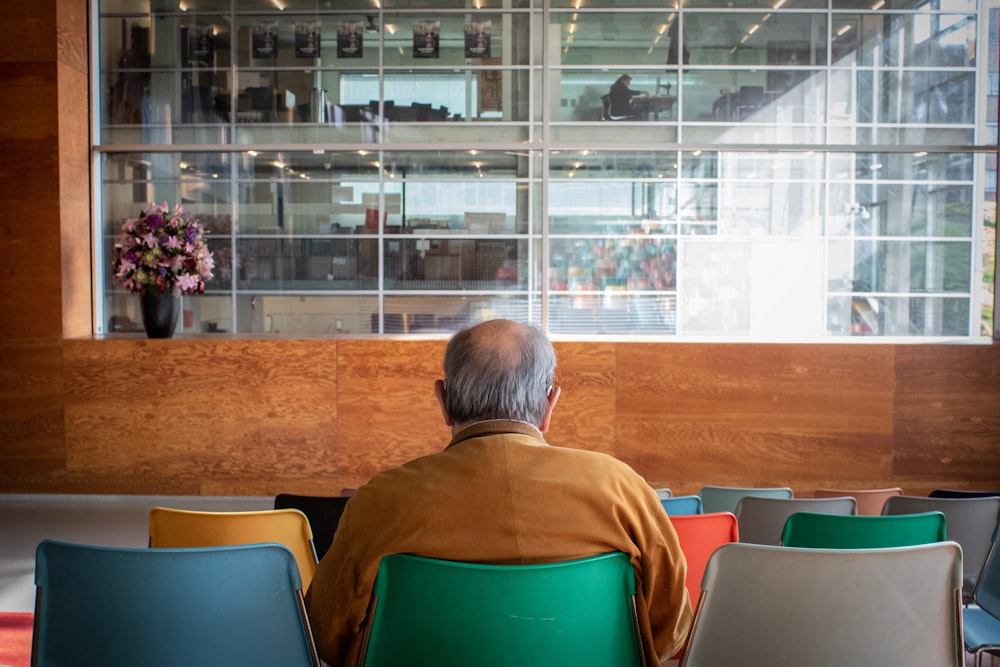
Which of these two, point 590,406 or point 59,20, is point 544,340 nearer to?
point 590,406

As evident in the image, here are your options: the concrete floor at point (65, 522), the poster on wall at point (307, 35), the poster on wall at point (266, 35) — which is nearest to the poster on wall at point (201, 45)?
the poster on wall at point (266, 35)

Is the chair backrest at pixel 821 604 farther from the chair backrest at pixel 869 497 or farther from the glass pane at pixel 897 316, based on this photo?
the glass pane at pixel 897 316

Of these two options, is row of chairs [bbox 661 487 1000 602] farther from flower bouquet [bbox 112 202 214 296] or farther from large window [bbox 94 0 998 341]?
flower bouquet [bbox 112 202 214 296]

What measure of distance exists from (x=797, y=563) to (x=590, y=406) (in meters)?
4.31

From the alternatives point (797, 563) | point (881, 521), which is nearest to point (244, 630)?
point (797, 563)

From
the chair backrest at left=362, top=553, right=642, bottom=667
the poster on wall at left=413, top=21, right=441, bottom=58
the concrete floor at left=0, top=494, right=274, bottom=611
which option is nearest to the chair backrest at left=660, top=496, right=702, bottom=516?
the chair backrest at left=362, top=553, right=642, bottom=667

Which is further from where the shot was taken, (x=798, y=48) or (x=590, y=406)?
(x=798, y=48)

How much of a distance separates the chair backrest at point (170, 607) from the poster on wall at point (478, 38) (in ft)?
18.0

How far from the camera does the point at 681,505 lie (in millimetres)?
2777

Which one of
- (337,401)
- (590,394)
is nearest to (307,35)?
(337,401)

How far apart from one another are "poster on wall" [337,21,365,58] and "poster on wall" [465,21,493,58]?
2.65 feet

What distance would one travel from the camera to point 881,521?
2.34 m

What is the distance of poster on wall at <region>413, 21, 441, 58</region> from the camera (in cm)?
638

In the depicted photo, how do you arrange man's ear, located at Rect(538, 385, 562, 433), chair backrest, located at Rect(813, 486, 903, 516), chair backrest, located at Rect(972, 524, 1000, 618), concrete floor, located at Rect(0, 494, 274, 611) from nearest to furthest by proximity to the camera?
1. man's ear, located at Rect(538, 385, 562, 433)
2. chair backrest, located at Rect(972, 524, 1000, 618)
3. chair backrest, located at Rect(813, 486, 903, 516)
4. concrete floor, located at Rect(0, 494, 274, 611)
